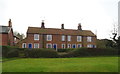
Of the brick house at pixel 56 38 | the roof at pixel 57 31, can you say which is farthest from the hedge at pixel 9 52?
the roof at pixel 57 31

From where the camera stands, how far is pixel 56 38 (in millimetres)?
51562

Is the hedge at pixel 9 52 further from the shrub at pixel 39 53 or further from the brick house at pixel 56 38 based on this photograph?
the brick house at pixel 56 38

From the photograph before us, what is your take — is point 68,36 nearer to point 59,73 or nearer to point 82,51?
point 82,51

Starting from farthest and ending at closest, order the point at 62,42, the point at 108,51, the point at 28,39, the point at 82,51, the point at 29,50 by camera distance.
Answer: the point at 62,42 < the point at 28,39 < the point at 108,51 < the point at 82,51 < the point at 29,50

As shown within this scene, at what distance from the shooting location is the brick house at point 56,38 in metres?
48.5

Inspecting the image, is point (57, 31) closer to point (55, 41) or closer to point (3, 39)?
point (55, 41)

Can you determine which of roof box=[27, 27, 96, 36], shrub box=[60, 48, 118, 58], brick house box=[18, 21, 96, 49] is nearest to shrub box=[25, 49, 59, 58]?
shrub box=[60, 48, 118, 58]

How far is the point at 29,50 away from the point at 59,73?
1987 cm

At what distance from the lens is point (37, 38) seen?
162 feet

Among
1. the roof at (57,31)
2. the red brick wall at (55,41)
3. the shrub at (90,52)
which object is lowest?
the shrub at (90,52)

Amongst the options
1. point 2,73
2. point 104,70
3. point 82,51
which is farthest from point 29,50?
point 104,70

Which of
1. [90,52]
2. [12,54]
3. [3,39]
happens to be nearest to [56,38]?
[3,39]

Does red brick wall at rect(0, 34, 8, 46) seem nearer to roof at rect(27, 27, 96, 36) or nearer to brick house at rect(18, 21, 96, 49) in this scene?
brick house at rect(18, 21, 96, 49)

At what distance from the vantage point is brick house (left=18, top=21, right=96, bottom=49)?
48.5m
